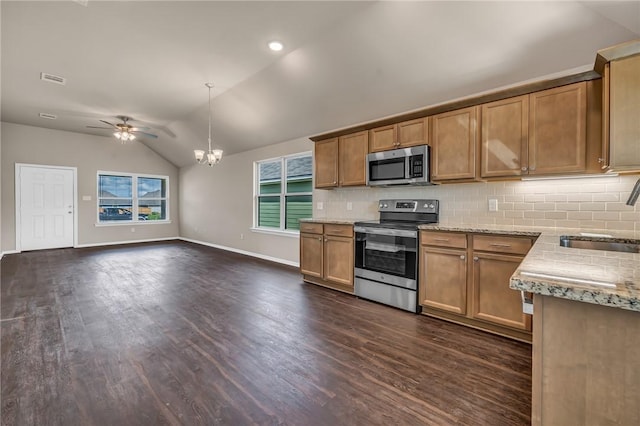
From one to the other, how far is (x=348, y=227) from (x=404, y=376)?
201 centimetres

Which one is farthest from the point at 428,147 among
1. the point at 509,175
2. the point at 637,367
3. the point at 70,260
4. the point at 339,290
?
the point at 70,260

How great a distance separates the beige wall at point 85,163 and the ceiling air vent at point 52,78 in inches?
143

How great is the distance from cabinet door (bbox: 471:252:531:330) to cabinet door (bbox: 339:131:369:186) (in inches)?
68.8

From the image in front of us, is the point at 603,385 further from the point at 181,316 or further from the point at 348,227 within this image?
the point at 181,316

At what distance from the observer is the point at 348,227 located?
3736 millimetres

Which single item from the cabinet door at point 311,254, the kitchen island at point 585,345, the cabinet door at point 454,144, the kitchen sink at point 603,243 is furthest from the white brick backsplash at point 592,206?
the cabinet door at point 311,254

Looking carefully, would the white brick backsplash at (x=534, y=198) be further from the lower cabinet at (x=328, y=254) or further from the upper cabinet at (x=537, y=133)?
the lower cabinet at (x=328, y=254)

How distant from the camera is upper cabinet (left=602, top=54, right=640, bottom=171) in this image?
73.7 inches

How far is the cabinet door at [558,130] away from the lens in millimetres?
2346

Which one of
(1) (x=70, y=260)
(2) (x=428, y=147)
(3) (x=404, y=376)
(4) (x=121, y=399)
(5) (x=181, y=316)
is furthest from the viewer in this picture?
(1) (x=70, y=260)

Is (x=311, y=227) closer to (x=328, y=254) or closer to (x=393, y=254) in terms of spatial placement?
(x=328, y=254)

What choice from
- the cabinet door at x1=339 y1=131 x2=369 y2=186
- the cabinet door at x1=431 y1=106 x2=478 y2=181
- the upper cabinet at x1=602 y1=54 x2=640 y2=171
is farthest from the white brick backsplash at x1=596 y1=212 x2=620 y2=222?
the cabinet door at x1=339 y1=131 x2=369 y2=186

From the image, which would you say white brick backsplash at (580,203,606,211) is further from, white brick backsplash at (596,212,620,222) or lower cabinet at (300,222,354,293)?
lower cabinet at (300,222,354,293)

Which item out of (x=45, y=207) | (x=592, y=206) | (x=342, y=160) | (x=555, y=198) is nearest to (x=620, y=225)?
(x=592, y=206)
